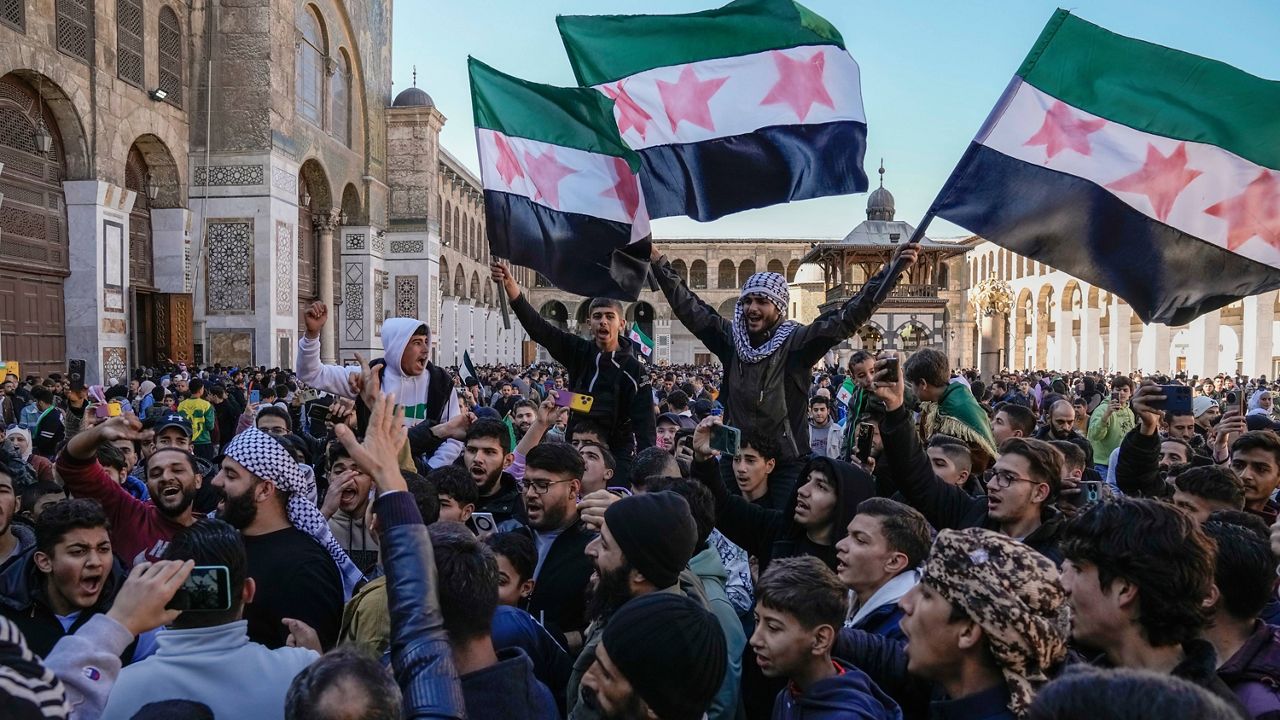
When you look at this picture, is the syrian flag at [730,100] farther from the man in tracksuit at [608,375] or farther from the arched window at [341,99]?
the arched window at [341,99]

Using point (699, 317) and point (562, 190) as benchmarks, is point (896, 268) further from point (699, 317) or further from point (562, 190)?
point (562, 190)

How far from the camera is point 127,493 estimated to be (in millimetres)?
4148

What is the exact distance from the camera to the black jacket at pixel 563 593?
3424 millimetres

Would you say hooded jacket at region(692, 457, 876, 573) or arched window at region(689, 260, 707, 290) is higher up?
arched window at region(689, 260, 707, 290)

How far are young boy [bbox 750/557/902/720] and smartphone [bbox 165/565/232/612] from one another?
4.45 ft

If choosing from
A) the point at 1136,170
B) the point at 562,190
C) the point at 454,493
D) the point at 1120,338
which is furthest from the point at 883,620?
the point at 1120,338

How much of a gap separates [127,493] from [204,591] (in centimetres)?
229

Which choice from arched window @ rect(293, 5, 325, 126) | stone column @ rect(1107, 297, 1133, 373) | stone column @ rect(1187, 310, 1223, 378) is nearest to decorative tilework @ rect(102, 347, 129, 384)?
arched window @ rect(293, 5, 325, 126)

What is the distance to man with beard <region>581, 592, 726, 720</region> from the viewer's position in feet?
6.52

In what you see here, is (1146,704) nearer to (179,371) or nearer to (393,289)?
(179,371)

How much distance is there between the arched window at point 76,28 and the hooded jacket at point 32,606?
14.0 m

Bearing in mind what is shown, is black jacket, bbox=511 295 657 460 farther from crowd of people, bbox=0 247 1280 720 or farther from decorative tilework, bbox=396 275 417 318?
decorative tilework, bbox=396 275 417 318

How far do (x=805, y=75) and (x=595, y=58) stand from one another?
1.25m

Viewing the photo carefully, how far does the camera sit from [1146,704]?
128 centimetres
